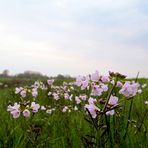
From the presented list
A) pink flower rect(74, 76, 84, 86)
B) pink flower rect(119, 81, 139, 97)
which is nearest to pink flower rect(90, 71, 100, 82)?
pink flower rect(74, 76, 84, 86)

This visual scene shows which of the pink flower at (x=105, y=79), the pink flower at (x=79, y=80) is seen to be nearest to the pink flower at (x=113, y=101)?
the pink flower at (x=105, y=79)

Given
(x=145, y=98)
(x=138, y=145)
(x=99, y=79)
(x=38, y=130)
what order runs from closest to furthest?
1. (x=99, y=79)
2. (x=38, y=130)
3. (x=138, y=145)
4. (x=145, y=98)

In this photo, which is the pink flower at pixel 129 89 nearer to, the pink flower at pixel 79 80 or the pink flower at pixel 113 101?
the pink flower at pixel 113 101

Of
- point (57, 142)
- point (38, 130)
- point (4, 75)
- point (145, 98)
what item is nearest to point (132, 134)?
point (57, 142)

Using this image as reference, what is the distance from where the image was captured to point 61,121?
463cm

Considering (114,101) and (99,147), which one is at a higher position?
(114,101)

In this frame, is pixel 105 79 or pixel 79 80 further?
pixel 79 80

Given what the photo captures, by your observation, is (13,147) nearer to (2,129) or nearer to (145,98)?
(2,129)

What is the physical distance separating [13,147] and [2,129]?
0.77m

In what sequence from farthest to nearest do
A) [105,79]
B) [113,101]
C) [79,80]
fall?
[79,80] < [105,79] < [113,101]

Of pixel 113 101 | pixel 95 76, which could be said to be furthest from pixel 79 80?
pixel 113 101

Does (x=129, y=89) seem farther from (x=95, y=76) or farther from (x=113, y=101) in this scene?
(x=95, y=76)

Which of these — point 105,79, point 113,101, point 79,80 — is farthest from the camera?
point 79,80

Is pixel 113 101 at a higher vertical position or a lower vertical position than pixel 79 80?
lower
